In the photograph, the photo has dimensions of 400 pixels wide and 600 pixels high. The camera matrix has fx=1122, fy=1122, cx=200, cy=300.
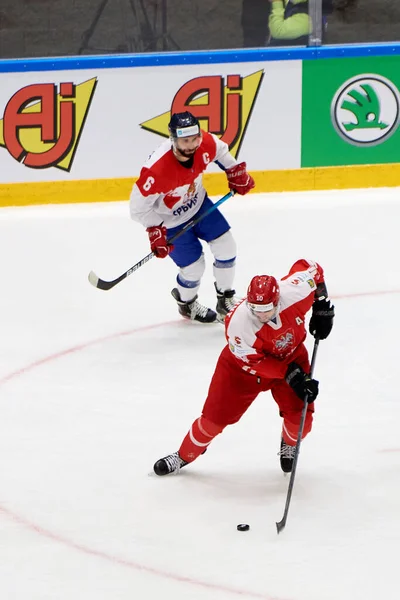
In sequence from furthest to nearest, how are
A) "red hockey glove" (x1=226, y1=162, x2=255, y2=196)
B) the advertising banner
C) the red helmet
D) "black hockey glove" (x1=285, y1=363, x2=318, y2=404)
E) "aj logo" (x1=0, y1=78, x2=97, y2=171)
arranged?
the advertising banner < "aj logo" (x1=0, y1=78, x2=97, y2=171) < "red hockey glove" (x1=226, y1=162, x2=255, y2=196) < "black hockey glove" (x1=285, y1=363, x2=318, y2=404) < the red helmet

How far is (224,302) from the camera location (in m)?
5.59

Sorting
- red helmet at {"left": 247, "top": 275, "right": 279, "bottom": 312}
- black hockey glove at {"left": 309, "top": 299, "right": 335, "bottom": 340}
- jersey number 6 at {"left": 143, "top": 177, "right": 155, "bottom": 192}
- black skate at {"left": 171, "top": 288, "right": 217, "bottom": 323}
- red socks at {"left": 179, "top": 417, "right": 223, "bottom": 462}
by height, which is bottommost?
black skate at {"left": 171, "top": 288, "right": 217, "bottom": 323}

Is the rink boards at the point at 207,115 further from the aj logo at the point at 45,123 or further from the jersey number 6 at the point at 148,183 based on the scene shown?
the jersey number 6 at the point at 148,183

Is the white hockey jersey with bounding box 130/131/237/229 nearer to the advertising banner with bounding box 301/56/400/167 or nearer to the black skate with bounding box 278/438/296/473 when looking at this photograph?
the black skate with bounding box 278/438/296/473

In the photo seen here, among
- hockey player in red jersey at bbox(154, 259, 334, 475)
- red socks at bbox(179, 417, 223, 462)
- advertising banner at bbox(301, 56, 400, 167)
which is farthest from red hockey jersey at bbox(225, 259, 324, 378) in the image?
advertising banner at bbox(301, 56, 400, 167)

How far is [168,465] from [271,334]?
673 mm

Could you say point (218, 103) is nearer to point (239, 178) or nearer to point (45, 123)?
point (45, 123)

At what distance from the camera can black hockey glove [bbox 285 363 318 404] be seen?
3.60 m

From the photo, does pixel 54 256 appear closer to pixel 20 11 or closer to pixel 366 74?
pixel 20 11

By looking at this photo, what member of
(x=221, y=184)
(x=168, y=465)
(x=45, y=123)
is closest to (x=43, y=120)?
(x=45, y=123)

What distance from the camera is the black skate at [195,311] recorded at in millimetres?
5598

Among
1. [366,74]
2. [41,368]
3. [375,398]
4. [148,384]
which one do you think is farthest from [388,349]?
[366,74]

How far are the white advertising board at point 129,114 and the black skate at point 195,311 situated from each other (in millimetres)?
1982

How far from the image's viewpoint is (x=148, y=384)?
4.86 metres
